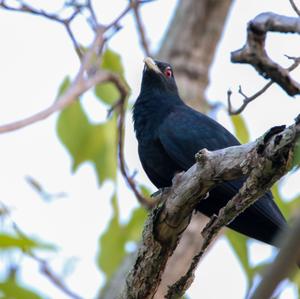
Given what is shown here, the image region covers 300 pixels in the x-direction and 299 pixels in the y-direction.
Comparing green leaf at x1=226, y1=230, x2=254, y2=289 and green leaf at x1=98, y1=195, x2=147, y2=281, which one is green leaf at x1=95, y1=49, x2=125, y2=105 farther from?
green leaf at x1=226, y1=230, x2=254, y2=289

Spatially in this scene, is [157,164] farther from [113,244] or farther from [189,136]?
[113,244]

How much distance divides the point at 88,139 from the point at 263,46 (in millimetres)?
3049

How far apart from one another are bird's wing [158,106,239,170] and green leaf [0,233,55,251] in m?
3.05

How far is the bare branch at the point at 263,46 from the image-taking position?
2.20 meters

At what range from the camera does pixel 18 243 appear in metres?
1.72

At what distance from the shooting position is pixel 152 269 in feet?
11.6

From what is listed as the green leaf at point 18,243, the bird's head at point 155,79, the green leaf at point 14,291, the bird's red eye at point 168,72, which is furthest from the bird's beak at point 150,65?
the green leaf at point 18,243

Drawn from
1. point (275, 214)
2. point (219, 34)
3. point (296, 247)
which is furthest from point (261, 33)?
point (219, 34)

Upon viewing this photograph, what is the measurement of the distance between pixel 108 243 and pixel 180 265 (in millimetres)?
922

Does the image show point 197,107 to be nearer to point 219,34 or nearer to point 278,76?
point 219,34

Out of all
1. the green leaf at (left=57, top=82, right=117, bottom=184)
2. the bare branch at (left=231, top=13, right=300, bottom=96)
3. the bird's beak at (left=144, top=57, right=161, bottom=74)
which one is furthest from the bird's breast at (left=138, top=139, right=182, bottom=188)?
the bare branch at (left=231, top=13, right=300, bottom=96)

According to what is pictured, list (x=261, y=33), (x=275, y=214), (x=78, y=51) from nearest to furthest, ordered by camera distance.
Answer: (x=261, y=33), (x=275, y=214), (x=78, y=51)

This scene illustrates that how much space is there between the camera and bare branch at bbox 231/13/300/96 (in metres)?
2.20

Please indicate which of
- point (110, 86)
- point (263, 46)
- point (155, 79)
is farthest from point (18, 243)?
point (155, 79)
